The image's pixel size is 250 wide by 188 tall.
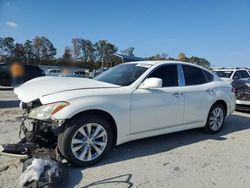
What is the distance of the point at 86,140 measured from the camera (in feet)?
13.1

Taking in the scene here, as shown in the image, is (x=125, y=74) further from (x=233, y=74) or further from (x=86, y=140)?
(x=233, y=74)

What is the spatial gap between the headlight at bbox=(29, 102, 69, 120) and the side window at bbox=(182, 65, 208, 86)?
285 centimetres

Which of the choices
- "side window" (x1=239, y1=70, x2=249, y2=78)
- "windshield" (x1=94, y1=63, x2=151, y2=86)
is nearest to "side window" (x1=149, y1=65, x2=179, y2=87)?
"windshield" (x1=94, y1=63, x2=151, y2=86)

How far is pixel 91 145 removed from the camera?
160 inches

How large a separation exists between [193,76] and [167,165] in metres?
2.36

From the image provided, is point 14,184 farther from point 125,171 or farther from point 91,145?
point 125,171

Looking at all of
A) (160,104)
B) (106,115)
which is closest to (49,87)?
→ (106,115)

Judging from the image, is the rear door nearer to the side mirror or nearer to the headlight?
the side mirror

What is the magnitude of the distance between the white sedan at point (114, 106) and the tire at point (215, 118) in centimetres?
9

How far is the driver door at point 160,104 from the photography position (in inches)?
178

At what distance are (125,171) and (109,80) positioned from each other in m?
1.74

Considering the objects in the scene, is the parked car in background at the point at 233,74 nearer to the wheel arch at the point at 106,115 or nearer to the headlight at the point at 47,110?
the wheel arch at the point at 106,115

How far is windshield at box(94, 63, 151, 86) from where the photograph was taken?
4.78 m

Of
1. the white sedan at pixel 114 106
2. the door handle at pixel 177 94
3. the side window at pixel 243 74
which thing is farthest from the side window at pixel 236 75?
the door handle at pixel 177 94
